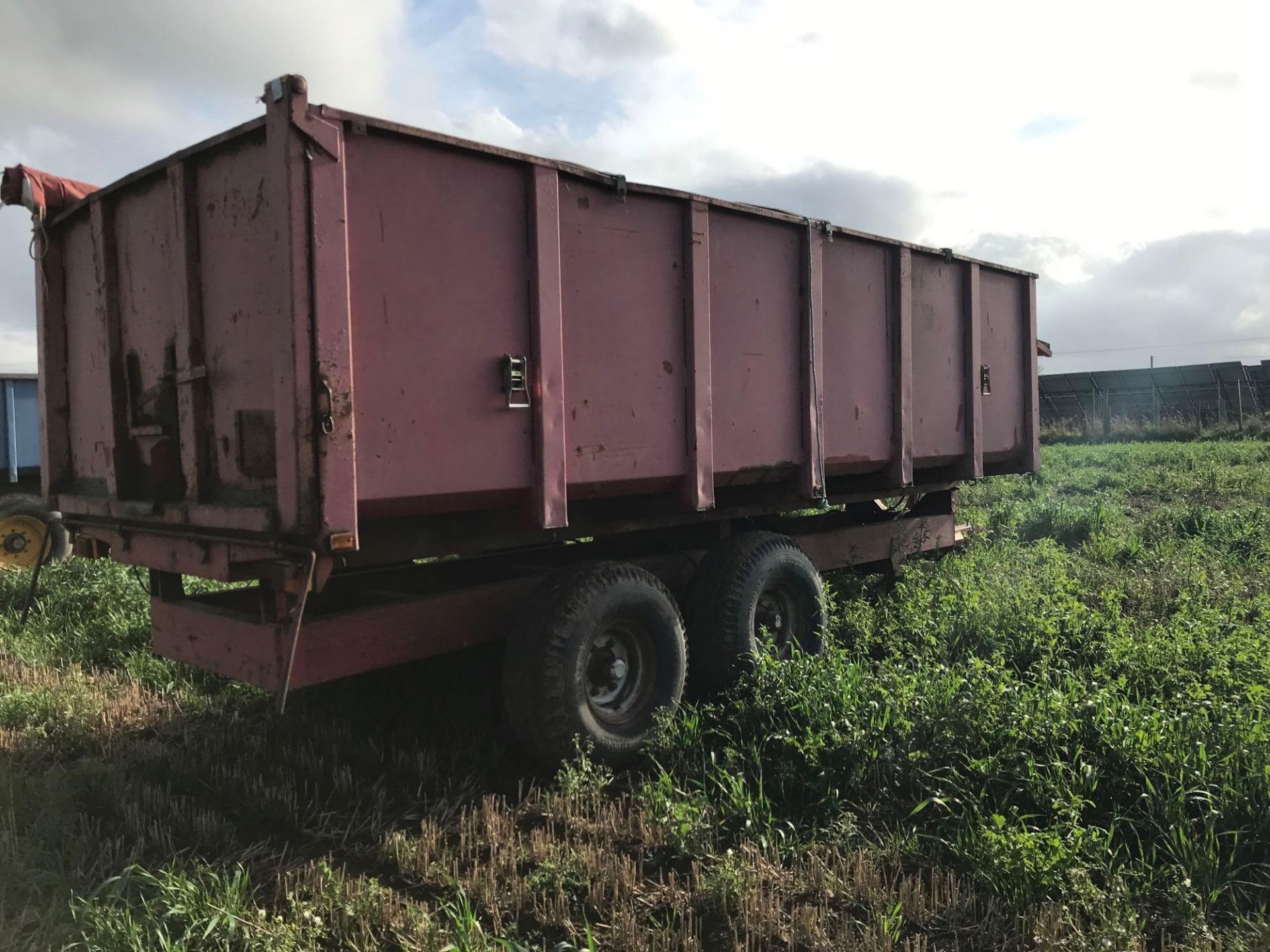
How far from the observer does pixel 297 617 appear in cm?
338

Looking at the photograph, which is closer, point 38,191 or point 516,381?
point 516,381

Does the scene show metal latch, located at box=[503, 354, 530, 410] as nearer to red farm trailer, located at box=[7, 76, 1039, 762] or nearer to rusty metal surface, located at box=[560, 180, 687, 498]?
red farm trailer, located at box=[7, 76, 1039, 762]

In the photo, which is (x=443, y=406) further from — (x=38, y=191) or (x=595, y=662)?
(x=38, y=191)

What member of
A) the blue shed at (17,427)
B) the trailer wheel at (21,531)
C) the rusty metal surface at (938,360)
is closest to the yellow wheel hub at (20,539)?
the trailer wheel at (21,531)

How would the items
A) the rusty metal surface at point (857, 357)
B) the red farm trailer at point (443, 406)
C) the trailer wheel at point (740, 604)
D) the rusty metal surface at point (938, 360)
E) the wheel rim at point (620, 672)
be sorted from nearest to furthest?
the red farm trailer at point (443, 406) < the wheel rim at point (620, 672) < the trailer wheel at point (740, 604) < the rusty metal surface at point (857, 357) < the rusty metal surface at point (938, 360)

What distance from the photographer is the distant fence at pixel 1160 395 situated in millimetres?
25188

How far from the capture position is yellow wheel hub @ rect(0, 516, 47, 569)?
913cm

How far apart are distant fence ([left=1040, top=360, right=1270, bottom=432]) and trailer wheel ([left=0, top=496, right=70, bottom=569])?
2387cm

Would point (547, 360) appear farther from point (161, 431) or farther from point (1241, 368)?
point (1241, 368)

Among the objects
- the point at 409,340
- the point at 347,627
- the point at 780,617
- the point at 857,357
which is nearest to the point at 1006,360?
the point at 857,357

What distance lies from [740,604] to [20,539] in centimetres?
805

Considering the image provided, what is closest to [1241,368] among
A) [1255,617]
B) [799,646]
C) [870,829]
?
[1255,617]

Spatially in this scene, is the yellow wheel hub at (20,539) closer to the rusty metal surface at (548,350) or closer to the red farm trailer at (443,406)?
the red farm trailer at (443,406)

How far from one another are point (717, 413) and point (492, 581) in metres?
1.44
